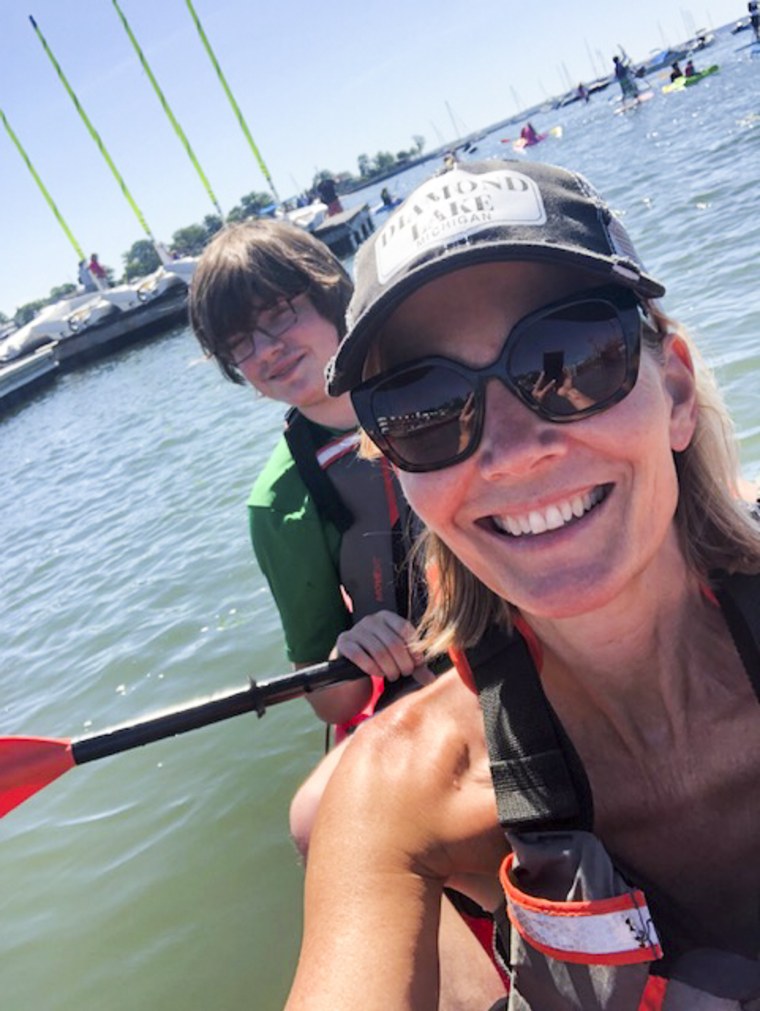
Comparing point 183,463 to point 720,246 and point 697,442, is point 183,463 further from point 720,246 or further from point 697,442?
point 697,442

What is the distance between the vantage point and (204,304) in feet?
11.0

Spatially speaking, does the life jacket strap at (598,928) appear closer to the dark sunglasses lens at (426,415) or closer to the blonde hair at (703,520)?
the blonde hair at (703,520)

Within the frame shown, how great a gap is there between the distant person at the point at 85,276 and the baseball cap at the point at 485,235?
4451 cm

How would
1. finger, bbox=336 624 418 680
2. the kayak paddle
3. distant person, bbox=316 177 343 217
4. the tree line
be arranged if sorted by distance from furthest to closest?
the tree line, distant person, bbox=316 177 343 217, the kayak paddle, finger, bbox=336 624 418 680

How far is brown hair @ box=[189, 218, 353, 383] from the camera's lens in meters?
3.27

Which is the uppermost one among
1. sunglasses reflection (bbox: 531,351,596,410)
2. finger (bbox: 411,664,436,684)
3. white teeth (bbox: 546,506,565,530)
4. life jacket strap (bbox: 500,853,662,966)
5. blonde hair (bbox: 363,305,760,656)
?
sunglasses reflection (bbox: 531,351,596,410)

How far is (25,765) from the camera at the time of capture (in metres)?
3.16

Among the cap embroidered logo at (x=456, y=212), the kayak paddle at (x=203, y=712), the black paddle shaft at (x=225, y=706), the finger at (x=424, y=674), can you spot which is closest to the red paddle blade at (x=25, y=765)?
the kayak paddle at (x=203, y=712)

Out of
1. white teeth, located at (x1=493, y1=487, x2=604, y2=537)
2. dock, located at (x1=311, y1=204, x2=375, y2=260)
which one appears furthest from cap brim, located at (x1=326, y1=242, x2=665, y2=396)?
dock, located at (x1=311, y1=204, x2=375, y2=260)

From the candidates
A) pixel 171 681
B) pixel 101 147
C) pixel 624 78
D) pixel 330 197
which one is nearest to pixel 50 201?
pixel 101 147

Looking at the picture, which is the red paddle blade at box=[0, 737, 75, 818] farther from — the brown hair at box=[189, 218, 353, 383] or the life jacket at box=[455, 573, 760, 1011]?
the life jacket at box=[455, 573, 760, 1011]

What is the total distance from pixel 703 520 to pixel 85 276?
4761cm

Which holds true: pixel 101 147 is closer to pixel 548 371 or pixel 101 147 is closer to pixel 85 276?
pixel 85 276

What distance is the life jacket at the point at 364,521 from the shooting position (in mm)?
3195
